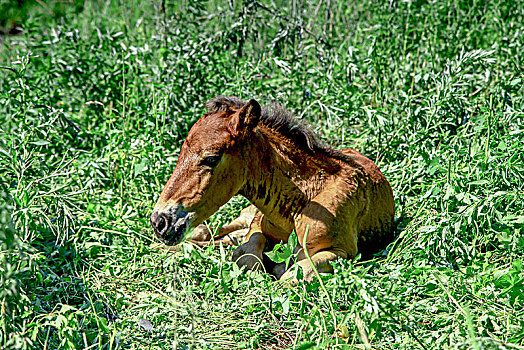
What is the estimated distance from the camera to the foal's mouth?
387 cm

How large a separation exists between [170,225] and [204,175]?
412 millimetres

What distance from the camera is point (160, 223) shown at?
12.7ft

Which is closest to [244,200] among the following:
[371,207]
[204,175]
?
[371,207]

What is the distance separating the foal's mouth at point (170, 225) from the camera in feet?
12.7

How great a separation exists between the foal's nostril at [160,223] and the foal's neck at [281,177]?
0.63 metres

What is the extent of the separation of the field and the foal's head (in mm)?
269

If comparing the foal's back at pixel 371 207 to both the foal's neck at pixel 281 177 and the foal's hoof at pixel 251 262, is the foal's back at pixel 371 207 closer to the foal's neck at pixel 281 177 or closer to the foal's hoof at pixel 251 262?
the foal's neck at pixel 281 177

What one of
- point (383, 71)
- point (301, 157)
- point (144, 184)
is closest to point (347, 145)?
point (383, 71)

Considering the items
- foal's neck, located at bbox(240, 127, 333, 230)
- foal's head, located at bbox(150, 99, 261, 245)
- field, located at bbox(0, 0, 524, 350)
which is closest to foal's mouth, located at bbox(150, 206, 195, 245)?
foal's head, located at bbox(150, 99, 261, 245)

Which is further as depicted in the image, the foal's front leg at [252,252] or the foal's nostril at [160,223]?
the foal's front leg at [252,252]

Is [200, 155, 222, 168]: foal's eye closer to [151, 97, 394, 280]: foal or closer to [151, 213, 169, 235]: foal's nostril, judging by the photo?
[151, 97, 394, 280]: foal

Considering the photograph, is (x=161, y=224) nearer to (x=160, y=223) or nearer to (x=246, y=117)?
(x=160, y=223)

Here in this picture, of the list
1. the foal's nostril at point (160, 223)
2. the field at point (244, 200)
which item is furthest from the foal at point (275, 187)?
the field at point (244, 200)

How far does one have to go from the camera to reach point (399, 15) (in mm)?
6812
